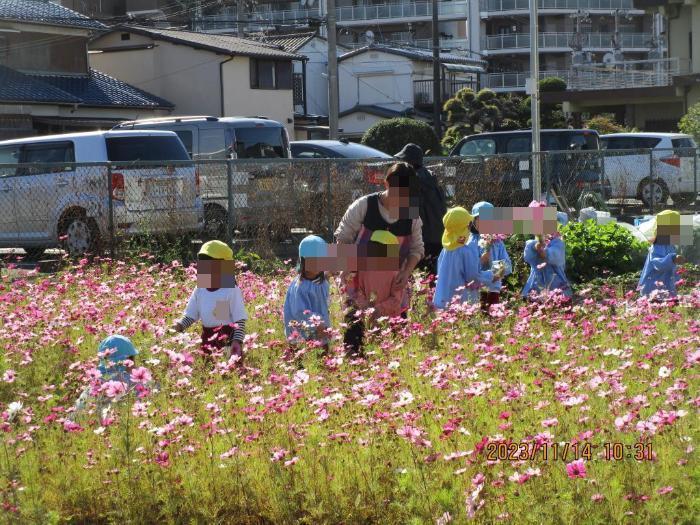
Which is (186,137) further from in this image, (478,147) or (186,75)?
(186,75)

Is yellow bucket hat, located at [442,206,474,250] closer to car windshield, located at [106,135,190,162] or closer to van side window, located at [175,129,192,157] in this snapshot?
car windshield, located at [106,135,190,162]

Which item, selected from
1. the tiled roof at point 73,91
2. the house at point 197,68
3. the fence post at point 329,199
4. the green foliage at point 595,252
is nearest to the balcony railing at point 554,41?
the house at point 197,68

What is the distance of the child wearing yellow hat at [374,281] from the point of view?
669 cm

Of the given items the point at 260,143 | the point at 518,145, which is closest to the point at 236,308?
the point at 260,143

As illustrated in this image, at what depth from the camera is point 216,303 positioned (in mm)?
6605

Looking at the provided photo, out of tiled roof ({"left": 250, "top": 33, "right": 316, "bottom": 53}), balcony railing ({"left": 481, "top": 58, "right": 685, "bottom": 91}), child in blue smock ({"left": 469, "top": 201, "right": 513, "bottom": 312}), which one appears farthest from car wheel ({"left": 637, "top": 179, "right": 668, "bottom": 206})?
tiled roof ({"left": 250, "top": 33, "right": 316, "bottom": 53})

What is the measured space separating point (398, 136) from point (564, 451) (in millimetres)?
27914

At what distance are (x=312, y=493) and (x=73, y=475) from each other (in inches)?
42.1

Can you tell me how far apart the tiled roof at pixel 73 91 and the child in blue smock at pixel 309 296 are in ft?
69.8

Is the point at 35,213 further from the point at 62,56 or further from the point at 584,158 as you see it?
the point at 62,56

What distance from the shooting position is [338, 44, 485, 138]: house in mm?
44906

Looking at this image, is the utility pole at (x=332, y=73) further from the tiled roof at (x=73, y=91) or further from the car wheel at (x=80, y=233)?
the car wheel at (x=80, y=233)

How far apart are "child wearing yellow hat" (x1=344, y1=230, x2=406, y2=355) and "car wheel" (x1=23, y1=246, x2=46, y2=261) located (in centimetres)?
723

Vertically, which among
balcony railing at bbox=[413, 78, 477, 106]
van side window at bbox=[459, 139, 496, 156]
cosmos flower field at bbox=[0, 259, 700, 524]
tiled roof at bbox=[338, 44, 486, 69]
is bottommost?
cosmos flower field at bbox=[0, 259, 700, 524]
